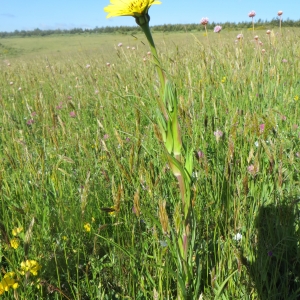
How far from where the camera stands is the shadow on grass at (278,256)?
34.6 inches

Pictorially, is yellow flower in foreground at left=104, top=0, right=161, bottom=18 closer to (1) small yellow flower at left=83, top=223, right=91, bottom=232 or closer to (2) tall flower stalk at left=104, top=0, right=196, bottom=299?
(2) tall flower stalk at left=104, top=0, right=196, bottom=299

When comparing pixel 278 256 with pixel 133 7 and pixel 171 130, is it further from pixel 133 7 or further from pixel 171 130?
pixel 133 7

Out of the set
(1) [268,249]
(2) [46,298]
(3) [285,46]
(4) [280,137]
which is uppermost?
(3) [285,46]

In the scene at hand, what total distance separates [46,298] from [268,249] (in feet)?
2.42

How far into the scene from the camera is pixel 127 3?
70 centimetres

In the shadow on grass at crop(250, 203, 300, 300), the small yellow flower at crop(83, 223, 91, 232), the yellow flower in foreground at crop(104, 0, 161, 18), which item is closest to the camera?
the yellow flower in foreground at crop(104, 0, 161, 18)

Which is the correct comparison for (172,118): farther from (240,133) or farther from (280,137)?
(280,137)

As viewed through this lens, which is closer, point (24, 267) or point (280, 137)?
point (24, 267)

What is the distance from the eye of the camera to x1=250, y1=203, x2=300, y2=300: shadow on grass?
0.88 metres

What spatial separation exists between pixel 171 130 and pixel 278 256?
1.75 ft

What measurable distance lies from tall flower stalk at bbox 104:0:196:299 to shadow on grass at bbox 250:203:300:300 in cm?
23

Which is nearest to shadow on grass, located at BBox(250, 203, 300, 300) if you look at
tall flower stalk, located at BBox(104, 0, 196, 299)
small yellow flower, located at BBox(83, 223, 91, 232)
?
tall flower stalk, located at BBox(104, 0, 196, 299)

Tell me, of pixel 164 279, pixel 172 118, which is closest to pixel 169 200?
pixel 164 279

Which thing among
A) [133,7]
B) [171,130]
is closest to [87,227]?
[171,130]
